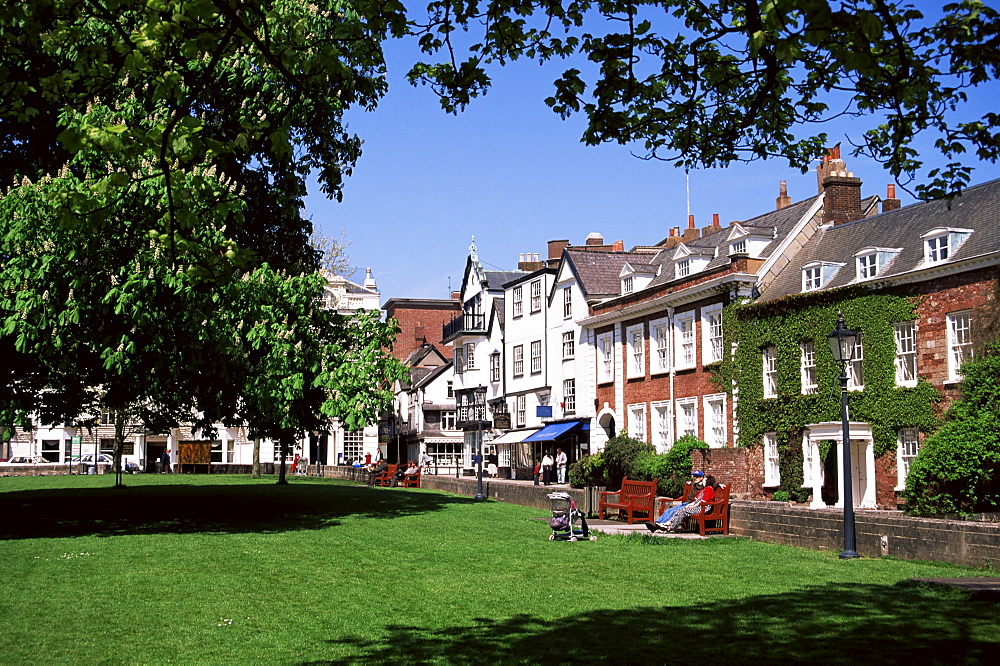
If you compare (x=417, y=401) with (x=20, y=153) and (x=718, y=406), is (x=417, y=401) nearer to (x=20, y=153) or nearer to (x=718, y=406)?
(x=718, y=406)

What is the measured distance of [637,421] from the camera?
4403 cm

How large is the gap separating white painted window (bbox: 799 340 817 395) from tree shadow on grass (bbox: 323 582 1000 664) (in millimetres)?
22696

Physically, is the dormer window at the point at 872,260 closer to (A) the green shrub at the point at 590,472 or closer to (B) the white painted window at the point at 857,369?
(B) the white painted window at the point at 857,369

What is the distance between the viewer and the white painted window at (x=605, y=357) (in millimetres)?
46188

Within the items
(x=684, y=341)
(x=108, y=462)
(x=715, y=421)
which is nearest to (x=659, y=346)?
(x=684, y=341)

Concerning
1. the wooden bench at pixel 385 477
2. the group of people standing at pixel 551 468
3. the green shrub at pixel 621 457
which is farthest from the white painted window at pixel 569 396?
the wooden bench at pixel 385 477

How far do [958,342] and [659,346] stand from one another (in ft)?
48.5

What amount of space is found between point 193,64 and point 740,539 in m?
14.7

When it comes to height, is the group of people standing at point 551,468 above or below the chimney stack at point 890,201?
below

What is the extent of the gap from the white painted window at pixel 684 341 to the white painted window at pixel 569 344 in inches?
383

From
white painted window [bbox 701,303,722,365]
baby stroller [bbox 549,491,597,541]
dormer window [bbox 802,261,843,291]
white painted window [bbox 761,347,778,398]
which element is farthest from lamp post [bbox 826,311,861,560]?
white painted window [bbox 701,303,722,365]

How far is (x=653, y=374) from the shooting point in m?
42.5

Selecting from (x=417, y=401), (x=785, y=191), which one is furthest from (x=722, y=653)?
(x=417, y=401)

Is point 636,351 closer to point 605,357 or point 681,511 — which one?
→ point 605,357
